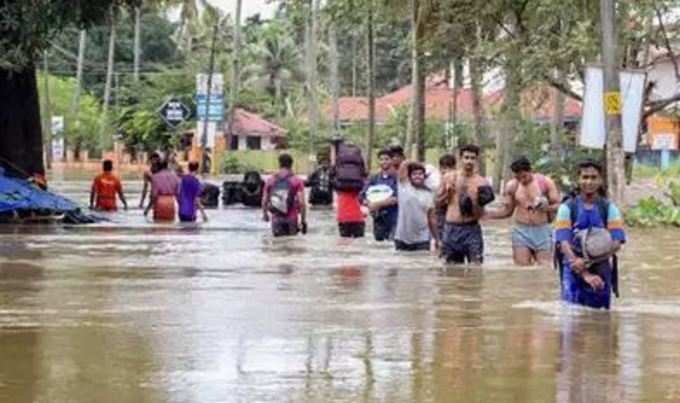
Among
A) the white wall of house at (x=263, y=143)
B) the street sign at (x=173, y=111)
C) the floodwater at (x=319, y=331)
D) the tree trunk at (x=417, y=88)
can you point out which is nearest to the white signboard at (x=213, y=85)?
the street sign at (x=173, y=111)

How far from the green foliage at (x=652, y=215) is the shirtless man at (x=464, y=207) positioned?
39.7 feet

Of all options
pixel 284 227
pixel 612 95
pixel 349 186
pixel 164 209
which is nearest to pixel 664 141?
pixel 612 95

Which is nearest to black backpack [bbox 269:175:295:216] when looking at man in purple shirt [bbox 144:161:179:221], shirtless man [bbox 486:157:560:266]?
man in purple shirt [bbox 144:161:179:221]

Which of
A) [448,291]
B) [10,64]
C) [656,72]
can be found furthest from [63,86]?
[448,291]

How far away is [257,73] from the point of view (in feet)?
350

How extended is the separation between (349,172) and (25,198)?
7.37 meters

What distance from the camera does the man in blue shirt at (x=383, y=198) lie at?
65.7ft

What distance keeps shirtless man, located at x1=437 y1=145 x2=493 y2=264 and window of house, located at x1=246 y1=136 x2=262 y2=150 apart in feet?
270

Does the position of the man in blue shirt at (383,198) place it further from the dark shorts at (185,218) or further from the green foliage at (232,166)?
the green foliage at (232,166)

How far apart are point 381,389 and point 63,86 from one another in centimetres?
9167

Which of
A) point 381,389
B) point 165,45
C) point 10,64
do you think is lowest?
point 381,389

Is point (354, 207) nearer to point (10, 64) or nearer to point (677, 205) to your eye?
point (10, 64)

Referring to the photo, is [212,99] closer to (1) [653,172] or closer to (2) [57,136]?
(1) [653,172]

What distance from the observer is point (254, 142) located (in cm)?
10056
